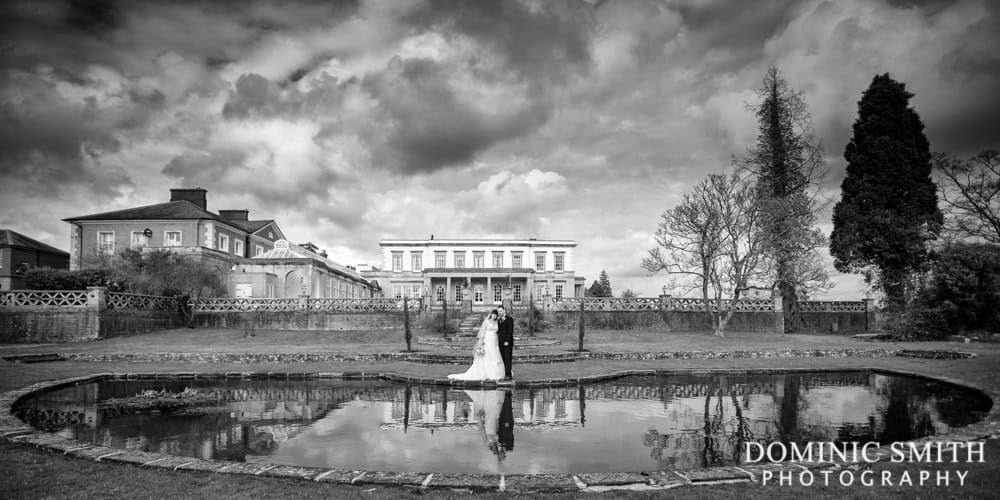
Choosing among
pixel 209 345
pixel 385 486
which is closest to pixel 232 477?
Answer: pixel 385 486

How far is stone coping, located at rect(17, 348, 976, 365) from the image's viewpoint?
1980 cm

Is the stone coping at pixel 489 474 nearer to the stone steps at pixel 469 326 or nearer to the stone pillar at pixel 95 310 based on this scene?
the stone steps at pixel 469 326

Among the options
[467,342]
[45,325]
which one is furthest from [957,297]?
[45,325]

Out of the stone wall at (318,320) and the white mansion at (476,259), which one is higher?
the white mansion at (476,259)

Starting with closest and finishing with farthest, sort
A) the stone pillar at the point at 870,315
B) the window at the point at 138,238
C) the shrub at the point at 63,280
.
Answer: the shrub at the point at 63,280 < the stone pillar at the point at 870,315 < the window at the point at 138,238

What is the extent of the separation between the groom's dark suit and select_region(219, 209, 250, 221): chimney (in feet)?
169

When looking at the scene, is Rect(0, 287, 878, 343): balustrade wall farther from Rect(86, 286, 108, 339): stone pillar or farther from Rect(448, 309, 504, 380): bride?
Rect(448, 309, 504, 380): bride

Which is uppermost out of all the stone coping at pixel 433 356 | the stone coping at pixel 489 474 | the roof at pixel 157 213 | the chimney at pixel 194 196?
the chimney at pixel 194 196

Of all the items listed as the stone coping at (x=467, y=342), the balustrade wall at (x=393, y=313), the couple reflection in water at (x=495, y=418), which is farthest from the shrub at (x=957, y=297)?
the couple reflection in water at (x=495, y=418)

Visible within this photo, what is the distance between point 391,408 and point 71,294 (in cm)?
2747

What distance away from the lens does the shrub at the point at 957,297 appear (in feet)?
85.1

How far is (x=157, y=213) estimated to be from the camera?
47.4m

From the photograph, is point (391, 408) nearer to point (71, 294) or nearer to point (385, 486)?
point (385, 486)

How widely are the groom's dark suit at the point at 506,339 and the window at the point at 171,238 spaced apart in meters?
41.3
